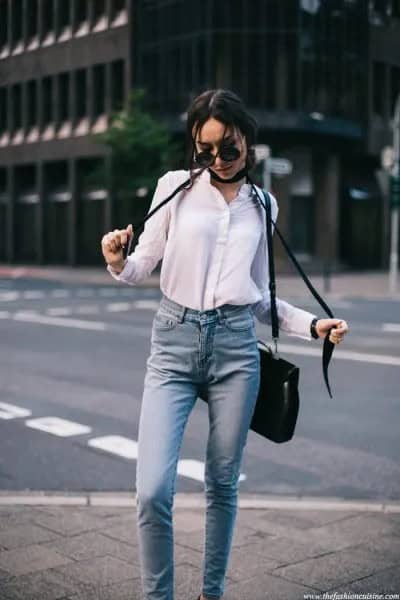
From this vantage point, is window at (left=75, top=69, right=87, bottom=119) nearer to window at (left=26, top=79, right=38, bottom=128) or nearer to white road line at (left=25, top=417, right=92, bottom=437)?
window at (left=26, top=79, right=38, bottom=128)

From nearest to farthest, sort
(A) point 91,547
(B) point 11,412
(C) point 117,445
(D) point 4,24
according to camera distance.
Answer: (A) point 91,547 < (C) point 117,445 < (B) point 11,412 < (D) point 4,24

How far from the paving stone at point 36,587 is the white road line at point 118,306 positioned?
14.9m

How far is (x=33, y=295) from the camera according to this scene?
930 inches

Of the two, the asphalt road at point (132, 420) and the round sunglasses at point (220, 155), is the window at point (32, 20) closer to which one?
the asphalt road at point (132, 420)

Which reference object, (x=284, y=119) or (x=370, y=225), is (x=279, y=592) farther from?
(x=370, y=225)

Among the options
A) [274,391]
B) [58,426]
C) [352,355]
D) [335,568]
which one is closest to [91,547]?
[335,568]

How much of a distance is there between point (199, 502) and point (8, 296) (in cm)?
1846

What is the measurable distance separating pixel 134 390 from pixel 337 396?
6.09 ft

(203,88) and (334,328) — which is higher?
(203,88)

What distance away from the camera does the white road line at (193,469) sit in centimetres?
608

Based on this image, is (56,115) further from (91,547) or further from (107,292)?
(91,547)

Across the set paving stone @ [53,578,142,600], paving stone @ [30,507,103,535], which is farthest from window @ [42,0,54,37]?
paving stone @ [53,578,142,600]

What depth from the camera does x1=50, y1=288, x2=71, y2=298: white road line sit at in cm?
2312

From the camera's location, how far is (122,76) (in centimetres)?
3947
